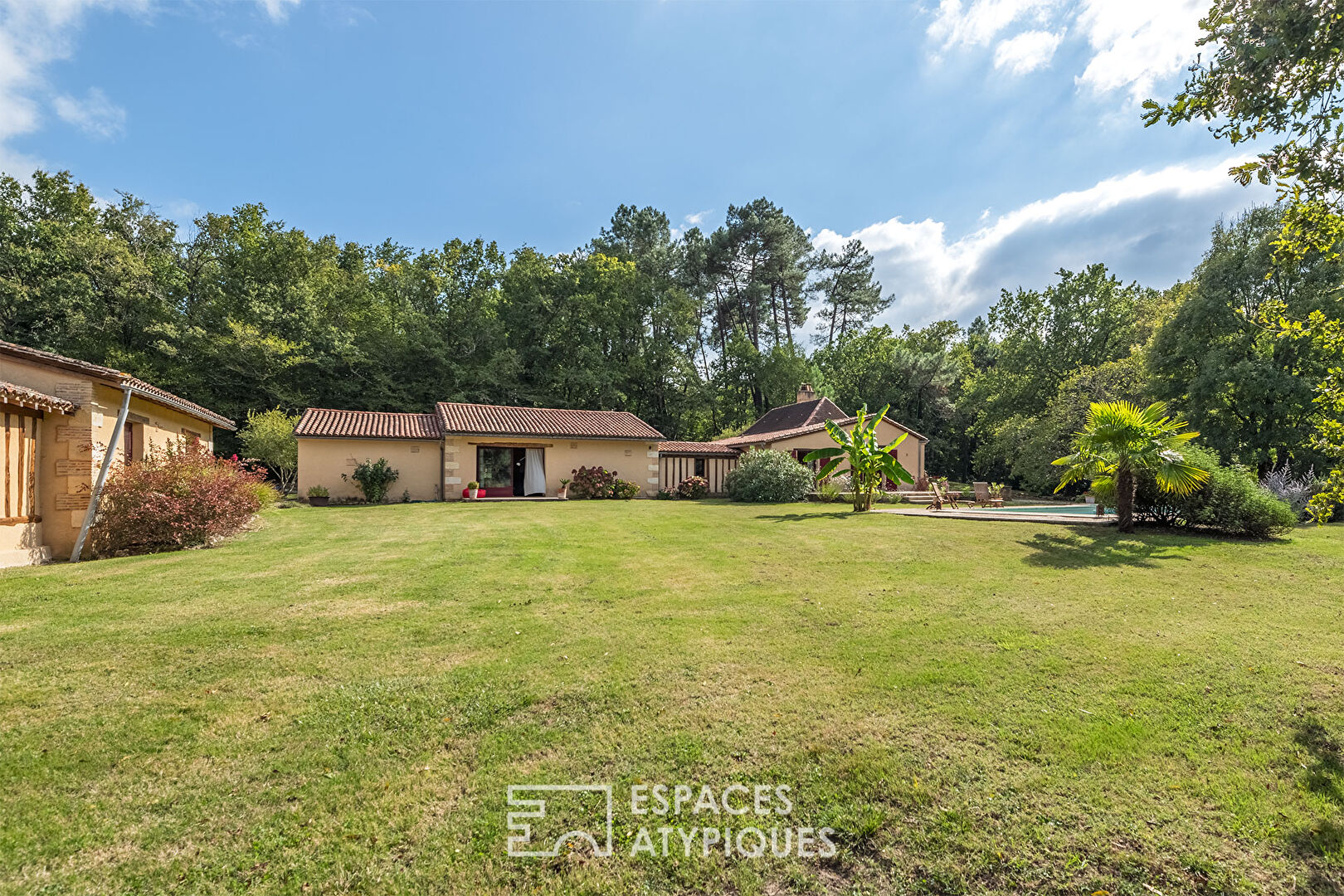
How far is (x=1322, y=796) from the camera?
9.27 feet

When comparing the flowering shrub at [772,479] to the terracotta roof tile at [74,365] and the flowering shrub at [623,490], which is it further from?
the terracotta roof tile at [74,365]

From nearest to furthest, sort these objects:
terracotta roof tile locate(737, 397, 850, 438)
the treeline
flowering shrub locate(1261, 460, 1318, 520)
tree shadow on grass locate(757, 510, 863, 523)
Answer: flowering shrub locate(1261, 460, 1318, 520)
tree shadow on grass locate(757, 510, 863, 523)
the treeline
terracotta roof tile locate(737, 397, 850, 438)

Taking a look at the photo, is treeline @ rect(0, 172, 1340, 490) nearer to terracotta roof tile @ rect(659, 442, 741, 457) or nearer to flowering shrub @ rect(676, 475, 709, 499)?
terracotta roof tile @ rect(659, 442, 741, 457)

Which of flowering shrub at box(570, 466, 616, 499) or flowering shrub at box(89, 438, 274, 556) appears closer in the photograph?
flowering shrub at box(89, 438, 274, 556)

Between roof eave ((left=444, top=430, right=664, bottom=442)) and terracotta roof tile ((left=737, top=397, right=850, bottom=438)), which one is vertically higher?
terracotta roof tile ((left=737, top=397, right=850, bottom=438))

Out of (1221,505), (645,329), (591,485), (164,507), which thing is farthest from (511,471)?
(1221,505)

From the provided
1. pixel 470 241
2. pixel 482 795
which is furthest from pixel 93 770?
pixel 470 241

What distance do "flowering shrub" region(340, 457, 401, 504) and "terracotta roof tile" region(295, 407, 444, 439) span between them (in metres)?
1.21

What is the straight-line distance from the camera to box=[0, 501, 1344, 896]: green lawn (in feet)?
7.78

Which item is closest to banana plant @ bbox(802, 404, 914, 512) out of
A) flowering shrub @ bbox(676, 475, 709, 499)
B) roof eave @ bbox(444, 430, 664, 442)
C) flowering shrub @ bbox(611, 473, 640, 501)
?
flowering shrub @ bbox(676, 475, 709, 499)

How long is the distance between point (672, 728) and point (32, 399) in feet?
36.4

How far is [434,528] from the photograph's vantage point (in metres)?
12.6

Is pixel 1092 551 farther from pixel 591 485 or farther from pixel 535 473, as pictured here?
pixel 535 473

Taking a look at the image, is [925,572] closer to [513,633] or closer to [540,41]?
[513,633]
